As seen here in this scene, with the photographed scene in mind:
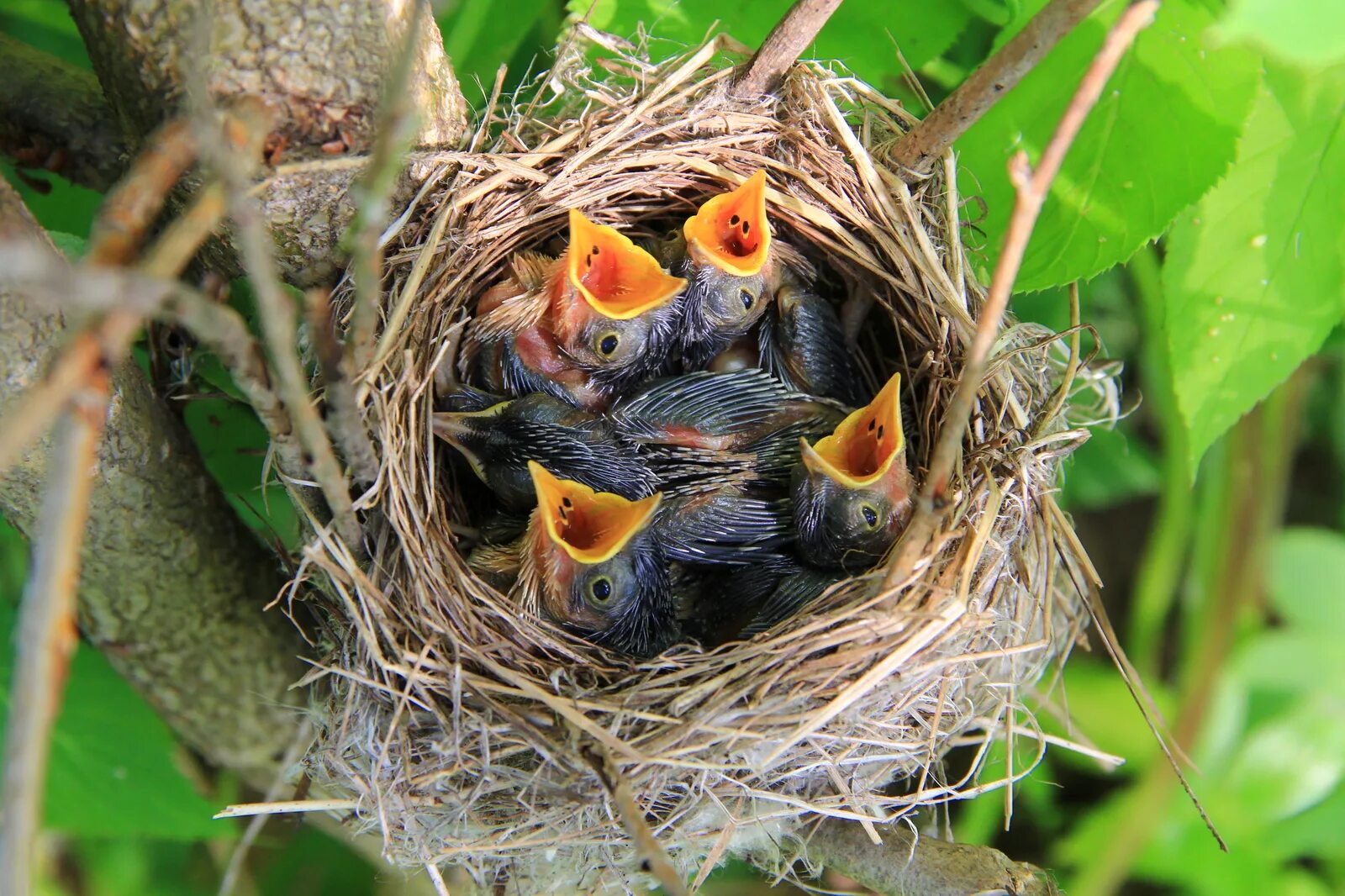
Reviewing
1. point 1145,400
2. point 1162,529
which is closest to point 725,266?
point 1162,529

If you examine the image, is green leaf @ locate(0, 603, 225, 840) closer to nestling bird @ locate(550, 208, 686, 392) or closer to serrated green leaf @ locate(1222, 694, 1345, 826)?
nestling bird @ locate(550, 208, 686, 392)

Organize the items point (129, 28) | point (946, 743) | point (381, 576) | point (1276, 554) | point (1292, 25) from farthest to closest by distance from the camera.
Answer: point (1276, 554) → point (946, 743) → point (381, 576) → point (129, 28) → point (1292, 25)

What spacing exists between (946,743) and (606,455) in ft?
1.62

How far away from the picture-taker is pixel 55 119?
981 mm

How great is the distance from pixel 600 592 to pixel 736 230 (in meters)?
0.44

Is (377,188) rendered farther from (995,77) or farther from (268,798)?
(268,798)

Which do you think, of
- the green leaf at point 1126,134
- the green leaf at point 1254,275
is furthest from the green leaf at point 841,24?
the green leaf at point 1254,275

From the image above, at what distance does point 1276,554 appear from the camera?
5.58 feet

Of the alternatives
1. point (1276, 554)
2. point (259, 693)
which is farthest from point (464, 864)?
point (1276, 554)

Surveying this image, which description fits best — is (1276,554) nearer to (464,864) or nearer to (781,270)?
(781,270)

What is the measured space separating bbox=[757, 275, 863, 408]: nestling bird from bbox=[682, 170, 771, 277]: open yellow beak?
0.11 meters

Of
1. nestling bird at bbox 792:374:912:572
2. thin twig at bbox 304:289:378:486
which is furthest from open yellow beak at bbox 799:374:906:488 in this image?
thin twig at bbox 304:289:378:486

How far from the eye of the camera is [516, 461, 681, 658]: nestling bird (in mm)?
974

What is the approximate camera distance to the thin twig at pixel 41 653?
344 millimetres
